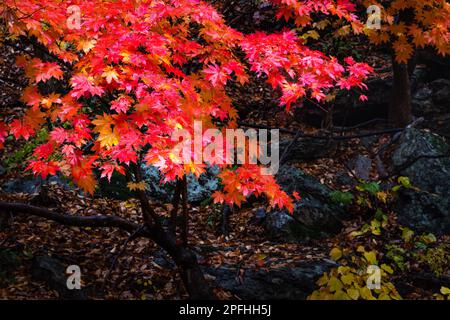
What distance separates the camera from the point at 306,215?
6910mm

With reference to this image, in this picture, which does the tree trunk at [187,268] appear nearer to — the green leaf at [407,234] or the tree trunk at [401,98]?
the green leaf at [407,234]

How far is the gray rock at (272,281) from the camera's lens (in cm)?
539

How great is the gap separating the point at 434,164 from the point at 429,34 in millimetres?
→ 2262

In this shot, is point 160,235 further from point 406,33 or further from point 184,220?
point 406,33

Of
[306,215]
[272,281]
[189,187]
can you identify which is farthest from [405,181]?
[189,187]

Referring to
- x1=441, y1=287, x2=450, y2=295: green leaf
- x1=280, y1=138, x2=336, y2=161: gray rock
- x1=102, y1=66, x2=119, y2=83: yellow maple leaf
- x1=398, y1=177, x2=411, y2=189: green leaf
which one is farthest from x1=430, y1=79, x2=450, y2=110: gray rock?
x1=102, y1=66, x2=119, y2=83: yellow maple leaf

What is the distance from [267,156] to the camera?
8219 millimetres

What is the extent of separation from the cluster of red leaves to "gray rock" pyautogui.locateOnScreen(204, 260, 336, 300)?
56.2 inches

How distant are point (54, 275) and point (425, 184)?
5.96 metres

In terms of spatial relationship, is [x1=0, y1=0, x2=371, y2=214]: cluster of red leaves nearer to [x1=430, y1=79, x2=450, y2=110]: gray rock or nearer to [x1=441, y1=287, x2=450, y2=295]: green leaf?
[x1=441, y1=287, x2=450, y2=295]: green leaf

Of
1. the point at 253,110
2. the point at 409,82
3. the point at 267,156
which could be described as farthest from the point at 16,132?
the point at 409,82

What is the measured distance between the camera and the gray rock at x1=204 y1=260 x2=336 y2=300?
5391 millimetres

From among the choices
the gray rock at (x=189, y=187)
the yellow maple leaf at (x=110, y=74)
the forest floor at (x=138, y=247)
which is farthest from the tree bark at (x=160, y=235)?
the gray rock at (x=189, y=187)

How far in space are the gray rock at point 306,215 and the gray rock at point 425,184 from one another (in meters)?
1.09
